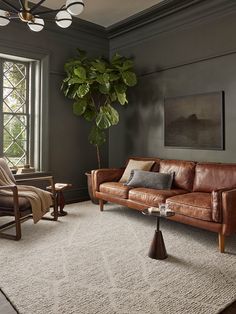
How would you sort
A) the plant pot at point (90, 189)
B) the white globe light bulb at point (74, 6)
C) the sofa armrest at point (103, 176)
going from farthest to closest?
the plant pot at point (90, 189) → the sofa armrest at point (103, 176) → the white globe light bulb at point (74, 6)

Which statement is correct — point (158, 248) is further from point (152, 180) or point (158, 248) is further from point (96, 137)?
point (96, 137)

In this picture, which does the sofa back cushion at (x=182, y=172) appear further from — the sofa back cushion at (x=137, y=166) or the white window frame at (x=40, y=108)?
the white window frame at (x=40, y=108)

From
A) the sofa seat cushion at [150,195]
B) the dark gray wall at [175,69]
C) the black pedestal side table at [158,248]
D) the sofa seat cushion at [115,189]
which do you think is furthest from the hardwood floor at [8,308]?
the dark gray wall at [175,69]

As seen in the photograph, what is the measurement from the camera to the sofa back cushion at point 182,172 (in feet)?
12.9

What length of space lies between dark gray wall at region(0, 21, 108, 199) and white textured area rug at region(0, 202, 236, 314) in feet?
5.27

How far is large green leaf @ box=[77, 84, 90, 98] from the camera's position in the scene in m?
4.63

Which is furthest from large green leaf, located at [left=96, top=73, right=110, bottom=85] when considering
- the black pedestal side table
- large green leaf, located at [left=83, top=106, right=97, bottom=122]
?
the black pedestal side table

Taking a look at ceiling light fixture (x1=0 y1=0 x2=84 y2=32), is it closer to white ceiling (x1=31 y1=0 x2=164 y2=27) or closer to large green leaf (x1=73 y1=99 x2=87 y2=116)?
white ceiling (x1=31 y1=0 x2=164 y2=27)

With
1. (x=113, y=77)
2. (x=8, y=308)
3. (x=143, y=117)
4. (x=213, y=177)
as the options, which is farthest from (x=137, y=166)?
(x=8, y=308)

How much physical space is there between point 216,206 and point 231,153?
1310 millimetres

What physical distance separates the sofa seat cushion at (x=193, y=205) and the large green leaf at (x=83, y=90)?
2292 millimetres

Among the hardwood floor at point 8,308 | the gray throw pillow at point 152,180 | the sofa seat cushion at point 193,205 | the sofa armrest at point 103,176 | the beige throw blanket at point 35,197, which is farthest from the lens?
the sofa armrest at point 103,176

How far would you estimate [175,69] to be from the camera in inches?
180

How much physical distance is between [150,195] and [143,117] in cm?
191
